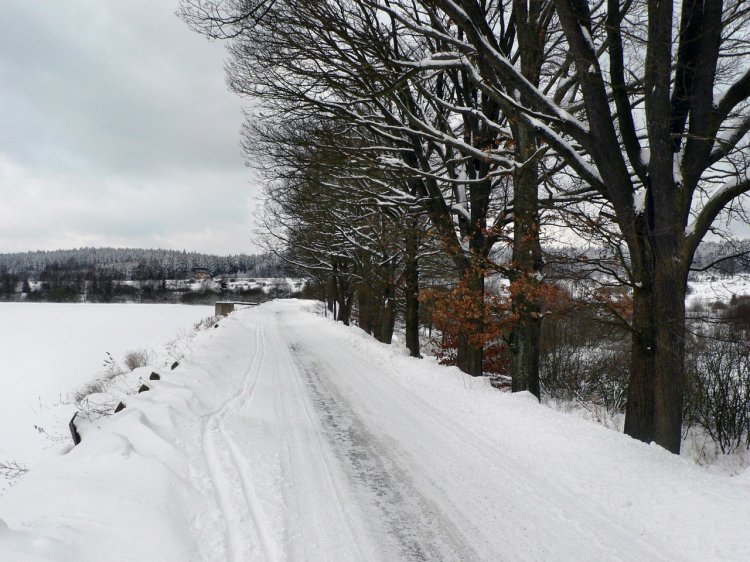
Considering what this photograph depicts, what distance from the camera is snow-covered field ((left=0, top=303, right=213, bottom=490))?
8.90 metres

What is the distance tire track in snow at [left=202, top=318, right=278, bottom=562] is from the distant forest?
38.9m

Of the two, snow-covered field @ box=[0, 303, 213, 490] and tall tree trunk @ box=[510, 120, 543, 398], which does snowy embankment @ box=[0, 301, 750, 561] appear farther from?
snow-covered field @ box=[0, 303, 213, 490]

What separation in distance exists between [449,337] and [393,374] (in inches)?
210

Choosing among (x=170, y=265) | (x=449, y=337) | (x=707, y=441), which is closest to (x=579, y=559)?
(x=707, y=441)

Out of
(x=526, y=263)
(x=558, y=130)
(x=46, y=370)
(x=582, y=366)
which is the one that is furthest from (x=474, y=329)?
(x=46, y=370)

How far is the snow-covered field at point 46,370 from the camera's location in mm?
8898

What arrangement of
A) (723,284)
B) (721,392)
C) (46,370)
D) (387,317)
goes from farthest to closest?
1. (387,317)
2. (46,370)
3. (721,392)
4. (723,284)

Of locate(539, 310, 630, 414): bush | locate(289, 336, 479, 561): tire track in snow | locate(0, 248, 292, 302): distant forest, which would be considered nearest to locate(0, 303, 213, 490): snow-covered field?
locate(289, 336, 479, 561): tire track in snow

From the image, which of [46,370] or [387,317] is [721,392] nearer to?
[387,317]

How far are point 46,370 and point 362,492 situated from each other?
18658mm

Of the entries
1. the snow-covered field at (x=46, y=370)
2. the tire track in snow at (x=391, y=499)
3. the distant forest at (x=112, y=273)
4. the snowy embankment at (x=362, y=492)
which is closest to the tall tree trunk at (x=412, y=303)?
the snowy embankment at (x=362, y=492)

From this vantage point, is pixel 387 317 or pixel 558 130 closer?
pixel 558 130

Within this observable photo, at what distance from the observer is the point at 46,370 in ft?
57.9

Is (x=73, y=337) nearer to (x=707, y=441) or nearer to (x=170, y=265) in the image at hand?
(x=707, y=441)
